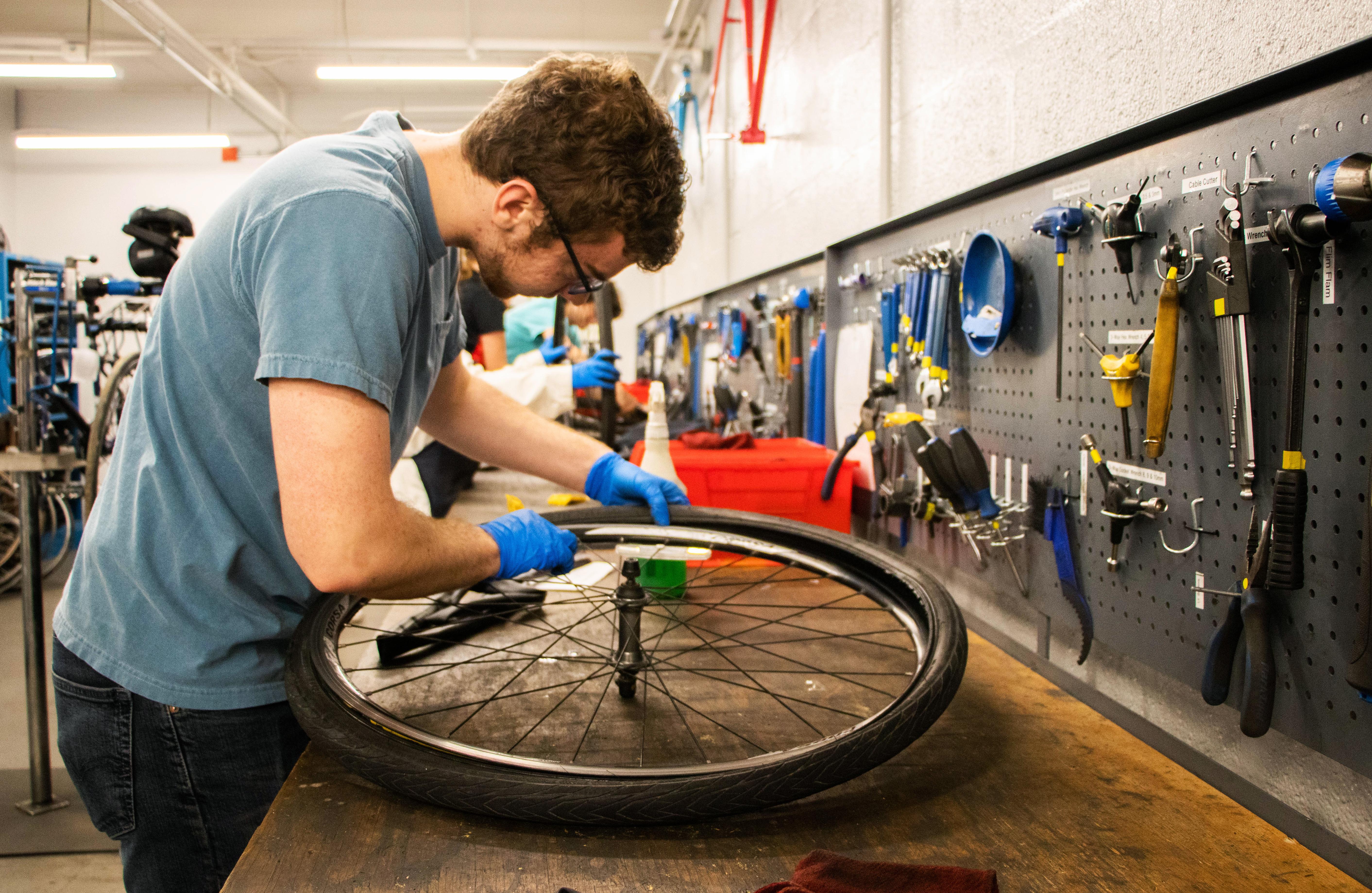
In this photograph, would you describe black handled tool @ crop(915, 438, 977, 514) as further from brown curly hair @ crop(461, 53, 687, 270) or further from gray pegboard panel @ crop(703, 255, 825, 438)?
→ gray pegboard panel @ crop(703, 255, 825, 438)

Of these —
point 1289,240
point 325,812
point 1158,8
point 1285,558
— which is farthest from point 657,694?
point 1158,8

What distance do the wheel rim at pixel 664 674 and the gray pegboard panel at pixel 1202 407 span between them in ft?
0.85

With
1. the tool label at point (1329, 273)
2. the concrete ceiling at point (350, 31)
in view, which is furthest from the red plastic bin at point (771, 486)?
the concrete ceiling at point (350, 31)

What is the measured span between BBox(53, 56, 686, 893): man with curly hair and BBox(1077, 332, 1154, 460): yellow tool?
1.80 feet

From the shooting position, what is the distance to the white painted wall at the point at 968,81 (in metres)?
0.92

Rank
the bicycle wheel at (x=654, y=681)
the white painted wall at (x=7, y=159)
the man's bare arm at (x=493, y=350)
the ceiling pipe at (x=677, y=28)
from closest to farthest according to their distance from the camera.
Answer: the bicycle wheel at (x=654, y=681), the man's bare arm at (x=493, y=350), the ceiling pipe at (x=677, y=28), the white painted wall at (x=7, y=159)

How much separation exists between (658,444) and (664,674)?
54cm

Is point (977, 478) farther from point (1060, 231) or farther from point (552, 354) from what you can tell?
point (552, 354)

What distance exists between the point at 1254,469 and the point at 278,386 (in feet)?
2.96

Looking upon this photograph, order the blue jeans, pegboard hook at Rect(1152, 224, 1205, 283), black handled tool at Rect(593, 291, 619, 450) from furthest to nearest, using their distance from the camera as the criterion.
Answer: black handled tool at Rect(593, 291, 619, 450)
the blue jeans
pegboard hook at Rect(1152, 224, 1205, 283)

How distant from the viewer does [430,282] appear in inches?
39.8

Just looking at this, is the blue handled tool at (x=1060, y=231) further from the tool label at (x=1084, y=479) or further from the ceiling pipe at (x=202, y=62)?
the ceiling pipe at (x=202, y=62)

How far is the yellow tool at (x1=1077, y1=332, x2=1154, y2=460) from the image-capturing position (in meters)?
0.88

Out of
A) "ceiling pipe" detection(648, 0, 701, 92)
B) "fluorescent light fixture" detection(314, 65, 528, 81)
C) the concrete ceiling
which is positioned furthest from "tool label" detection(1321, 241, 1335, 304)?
the concrete ceiling
